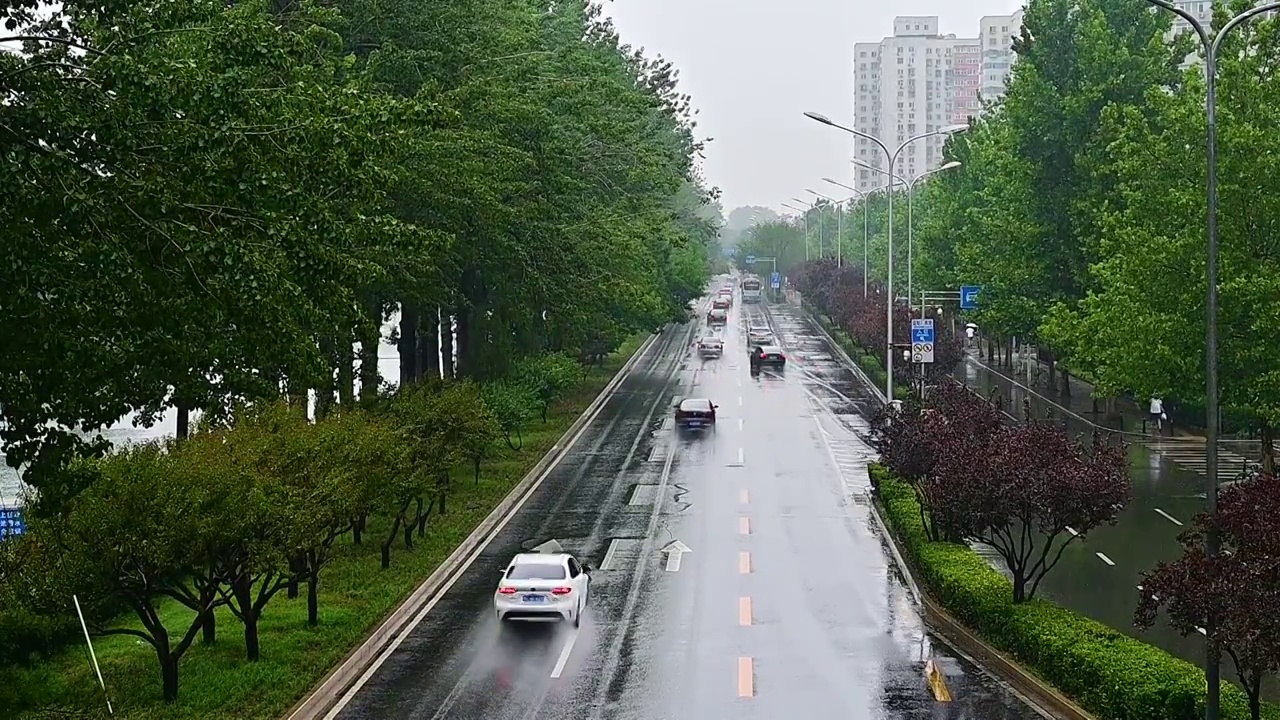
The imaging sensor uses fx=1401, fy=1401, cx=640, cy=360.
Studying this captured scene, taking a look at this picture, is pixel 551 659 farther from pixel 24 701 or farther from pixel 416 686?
pixel 24 701

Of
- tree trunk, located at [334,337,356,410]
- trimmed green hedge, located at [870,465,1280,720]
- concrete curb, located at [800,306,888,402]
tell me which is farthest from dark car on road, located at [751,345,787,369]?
trimmed green hedge, located at [870,465,1280,720]

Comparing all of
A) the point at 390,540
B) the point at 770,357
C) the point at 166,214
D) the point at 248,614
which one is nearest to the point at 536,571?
the point at 390,540

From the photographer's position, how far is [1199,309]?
3141cm

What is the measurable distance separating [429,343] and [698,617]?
27257mm

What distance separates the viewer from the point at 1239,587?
1390 centimetres

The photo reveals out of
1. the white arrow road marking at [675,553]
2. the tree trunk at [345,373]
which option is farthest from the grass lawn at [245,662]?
the white arrow road marking at [675,553]

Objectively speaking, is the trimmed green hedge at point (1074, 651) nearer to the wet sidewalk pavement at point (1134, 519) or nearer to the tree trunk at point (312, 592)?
the wet sidewalk pavement at point (1134, 519)

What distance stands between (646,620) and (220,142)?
1177cm

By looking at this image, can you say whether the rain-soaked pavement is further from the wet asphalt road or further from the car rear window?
the car rear window

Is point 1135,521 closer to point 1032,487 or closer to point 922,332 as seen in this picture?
point 1032,487

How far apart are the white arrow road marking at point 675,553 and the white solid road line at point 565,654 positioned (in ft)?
16.7

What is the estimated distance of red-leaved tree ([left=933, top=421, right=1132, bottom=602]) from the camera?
20297 mm

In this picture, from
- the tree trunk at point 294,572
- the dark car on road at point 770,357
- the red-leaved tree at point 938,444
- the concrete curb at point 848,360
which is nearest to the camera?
the tree trunk at point 294,572

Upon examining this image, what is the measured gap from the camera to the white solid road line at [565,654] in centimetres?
1942
